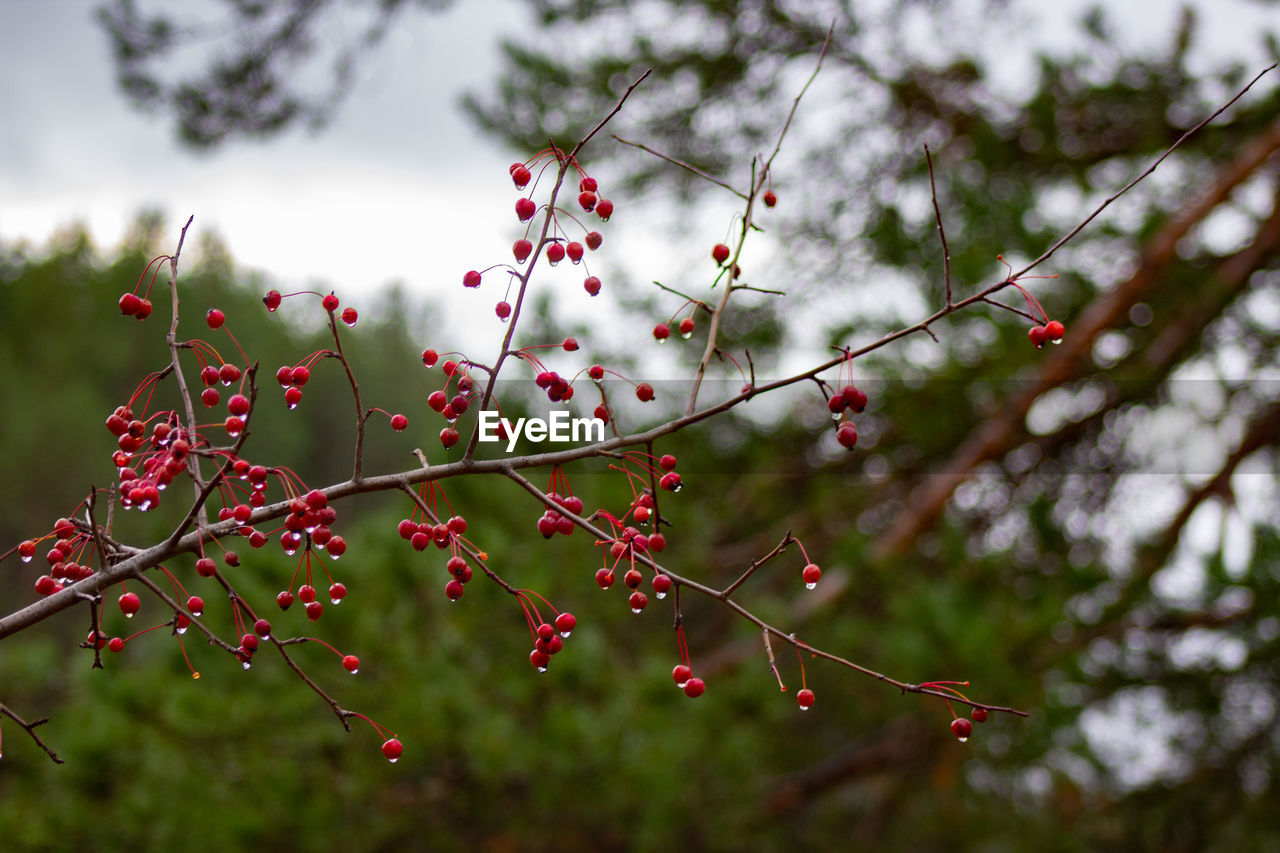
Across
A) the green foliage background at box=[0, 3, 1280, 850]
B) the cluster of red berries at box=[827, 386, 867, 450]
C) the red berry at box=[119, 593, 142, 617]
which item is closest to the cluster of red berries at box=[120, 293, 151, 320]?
the red berry at box=[119, 593, 142, 617]

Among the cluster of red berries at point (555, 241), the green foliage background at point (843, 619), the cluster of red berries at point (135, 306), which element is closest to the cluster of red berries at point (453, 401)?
the cluster of red berries at point (555, 241)

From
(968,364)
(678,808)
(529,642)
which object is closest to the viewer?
(678,808)

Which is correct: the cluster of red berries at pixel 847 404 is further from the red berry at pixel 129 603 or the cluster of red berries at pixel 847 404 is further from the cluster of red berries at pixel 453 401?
the red berry at pixel 129 603

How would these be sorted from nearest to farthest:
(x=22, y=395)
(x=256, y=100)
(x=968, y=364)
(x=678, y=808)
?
(x=678, y=808) < (x=968, y=364) < (x=256, y=100) < (x=22, y=395)

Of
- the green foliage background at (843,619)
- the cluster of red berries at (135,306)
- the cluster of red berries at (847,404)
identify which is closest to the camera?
the cluster of red berries at (847,404)

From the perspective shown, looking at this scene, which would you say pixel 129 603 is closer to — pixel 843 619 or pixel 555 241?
pixel 555 241

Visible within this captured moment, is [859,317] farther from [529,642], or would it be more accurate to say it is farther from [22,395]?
[22,395]

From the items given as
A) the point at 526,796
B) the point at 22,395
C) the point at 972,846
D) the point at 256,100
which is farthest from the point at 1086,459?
the point at 22,395

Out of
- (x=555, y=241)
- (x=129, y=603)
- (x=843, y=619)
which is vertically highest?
(x=843, y=619)

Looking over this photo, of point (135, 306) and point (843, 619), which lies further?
point (843, 619)

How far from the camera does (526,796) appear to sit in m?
2.78

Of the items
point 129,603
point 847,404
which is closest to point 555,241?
point 847,404

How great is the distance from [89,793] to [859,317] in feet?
9.54

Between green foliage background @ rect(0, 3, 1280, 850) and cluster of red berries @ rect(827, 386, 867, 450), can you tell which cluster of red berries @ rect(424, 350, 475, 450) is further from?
green foliage background @ rect(0, 3, 1280, 850)
